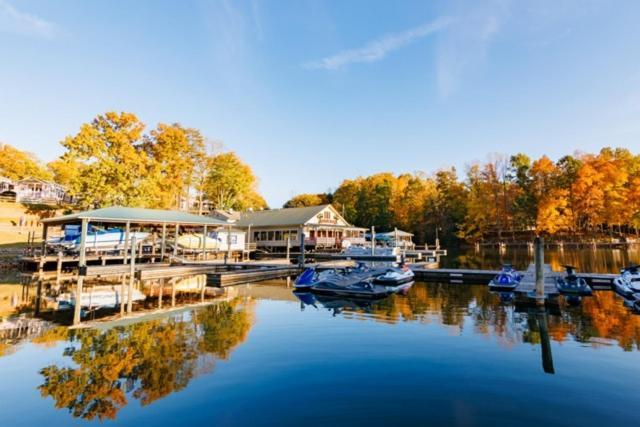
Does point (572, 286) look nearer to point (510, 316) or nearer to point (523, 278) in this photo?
point (523, 278)

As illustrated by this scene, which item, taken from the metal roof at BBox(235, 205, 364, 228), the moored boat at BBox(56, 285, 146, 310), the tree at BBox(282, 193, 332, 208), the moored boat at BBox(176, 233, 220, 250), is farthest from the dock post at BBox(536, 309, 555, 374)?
the tree at BBox(282, 193, 332, 208)

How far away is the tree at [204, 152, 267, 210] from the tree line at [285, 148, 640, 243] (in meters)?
18.7

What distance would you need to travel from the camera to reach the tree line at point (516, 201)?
164ft

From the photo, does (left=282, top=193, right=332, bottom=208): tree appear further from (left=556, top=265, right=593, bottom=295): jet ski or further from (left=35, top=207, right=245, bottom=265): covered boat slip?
(left=556, top=265, right=593, bottom=295): jet ski

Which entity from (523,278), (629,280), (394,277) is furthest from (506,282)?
(394,277)

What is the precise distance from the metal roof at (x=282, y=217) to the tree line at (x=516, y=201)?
21161mm

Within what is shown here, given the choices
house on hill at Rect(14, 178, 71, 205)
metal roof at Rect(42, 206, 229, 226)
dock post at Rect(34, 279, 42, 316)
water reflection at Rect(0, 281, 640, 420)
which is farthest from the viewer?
house on hill at Rect(14, 178, 71, 205)

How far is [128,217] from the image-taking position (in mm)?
21406

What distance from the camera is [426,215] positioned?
60.6 metres

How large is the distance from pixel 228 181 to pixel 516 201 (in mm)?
45649

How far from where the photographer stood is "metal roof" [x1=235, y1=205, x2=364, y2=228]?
126ft

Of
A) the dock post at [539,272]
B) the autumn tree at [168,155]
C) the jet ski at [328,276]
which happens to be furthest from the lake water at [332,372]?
the autumn tree at [168,155]

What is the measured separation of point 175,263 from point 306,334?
57.5 feet

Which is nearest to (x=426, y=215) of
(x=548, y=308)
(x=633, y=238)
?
(x=633, y=238)
